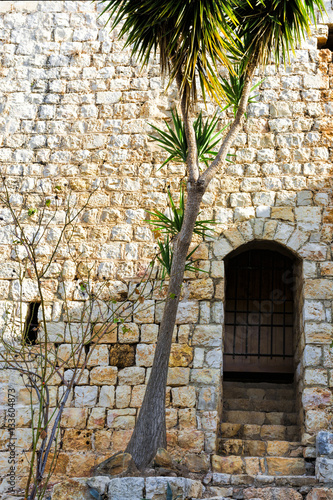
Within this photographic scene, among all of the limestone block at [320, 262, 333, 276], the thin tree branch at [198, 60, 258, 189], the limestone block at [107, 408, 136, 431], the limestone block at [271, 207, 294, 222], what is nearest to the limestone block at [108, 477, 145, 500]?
the limestone block at [107, 408, 136, 431]

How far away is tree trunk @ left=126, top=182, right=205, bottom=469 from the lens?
5426 mm

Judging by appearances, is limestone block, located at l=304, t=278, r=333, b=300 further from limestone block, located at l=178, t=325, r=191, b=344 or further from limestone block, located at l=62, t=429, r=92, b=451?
limestone block, located at l=62, t=429, r=92, b=451

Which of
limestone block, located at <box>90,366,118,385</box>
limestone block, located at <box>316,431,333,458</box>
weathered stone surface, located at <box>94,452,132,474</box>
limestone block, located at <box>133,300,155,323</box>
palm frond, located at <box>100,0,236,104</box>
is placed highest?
palm frond, located at <box>100,0,236,104</box>

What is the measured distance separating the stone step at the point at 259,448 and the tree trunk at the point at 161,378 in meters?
0.88

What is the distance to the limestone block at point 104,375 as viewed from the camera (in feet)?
21.1

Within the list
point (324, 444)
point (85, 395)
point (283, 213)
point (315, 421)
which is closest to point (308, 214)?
point (283, 213)

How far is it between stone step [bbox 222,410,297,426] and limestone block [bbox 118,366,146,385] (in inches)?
35.5

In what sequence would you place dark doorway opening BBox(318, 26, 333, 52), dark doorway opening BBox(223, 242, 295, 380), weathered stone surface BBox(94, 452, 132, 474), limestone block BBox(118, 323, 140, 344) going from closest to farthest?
weathered stone surface BBox(94, 452, 132, 474) → limestone block BBox(118, 323, 140, 344) → dark doorway opening BBox(223, 242, 295, 380) → dark doorway opening BBox(318, 26, 333, 52)

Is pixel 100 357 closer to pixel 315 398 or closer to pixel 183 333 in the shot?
pixel 183 333

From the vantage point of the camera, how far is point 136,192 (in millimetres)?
7168

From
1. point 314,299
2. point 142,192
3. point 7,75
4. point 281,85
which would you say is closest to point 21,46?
point 7,75

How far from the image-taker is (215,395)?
6.21 m

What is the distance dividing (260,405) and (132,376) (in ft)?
4.29

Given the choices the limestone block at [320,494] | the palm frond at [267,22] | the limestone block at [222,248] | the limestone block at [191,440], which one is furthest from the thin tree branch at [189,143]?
the limestone block at [320,494]
